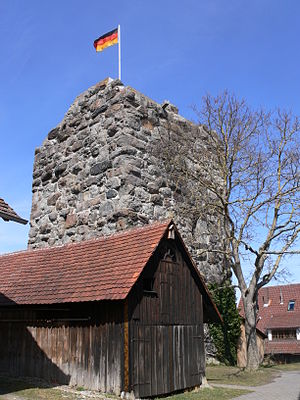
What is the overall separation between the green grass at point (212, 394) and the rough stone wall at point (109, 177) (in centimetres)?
525

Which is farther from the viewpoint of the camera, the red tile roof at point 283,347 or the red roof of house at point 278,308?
the red roof of house at point 278,308

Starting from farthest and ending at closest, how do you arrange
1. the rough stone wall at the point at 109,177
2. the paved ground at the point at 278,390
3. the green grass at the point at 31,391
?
1. the rough stone wall at the point at 109,177
2. the paved ground at the point at 278,390
3. the green grass at the point at 31,391

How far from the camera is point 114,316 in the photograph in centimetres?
841

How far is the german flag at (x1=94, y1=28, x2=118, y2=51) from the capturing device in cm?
1619

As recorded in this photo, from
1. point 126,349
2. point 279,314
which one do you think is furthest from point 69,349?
point 279,314

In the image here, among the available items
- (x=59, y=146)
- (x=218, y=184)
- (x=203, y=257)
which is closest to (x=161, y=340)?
(x=203, y=257)

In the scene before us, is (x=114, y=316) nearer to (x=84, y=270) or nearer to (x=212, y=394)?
(x=84, y=270)

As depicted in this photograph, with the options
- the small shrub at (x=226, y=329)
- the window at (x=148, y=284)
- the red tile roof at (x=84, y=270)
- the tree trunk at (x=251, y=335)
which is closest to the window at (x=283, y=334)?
the small shrub at (x=226, y=329)

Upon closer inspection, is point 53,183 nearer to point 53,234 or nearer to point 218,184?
point 53,234

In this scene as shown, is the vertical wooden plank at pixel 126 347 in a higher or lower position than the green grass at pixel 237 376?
higher

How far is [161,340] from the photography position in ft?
29.1

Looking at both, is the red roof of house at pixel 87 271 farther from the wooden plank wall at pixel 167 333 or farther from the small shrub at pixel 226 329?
the small shrub at pixel 226 329

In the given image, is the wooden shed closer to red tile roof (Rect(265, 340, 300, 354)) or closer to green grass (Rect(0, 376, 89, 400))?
green grass (Rect(0, 376, 89, 400))

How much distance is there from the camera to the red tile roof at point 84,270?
859 cm
